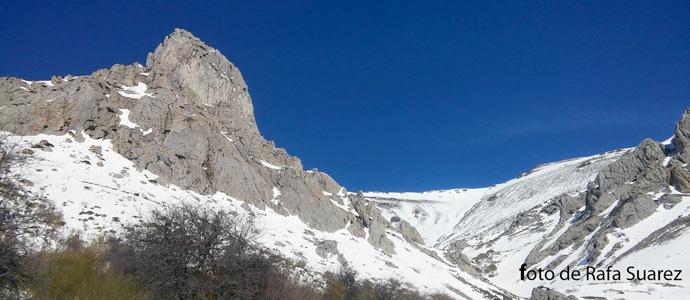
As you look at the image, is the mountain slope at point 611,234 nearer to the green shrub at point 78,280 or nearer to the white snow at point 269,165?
the white snow at point 269,165

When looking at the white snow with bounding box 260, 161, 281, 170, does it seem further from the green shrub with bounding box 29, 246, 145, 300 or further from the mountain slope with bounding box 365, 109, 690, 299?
the green shrub with bounding box 29, 246, 145, 300

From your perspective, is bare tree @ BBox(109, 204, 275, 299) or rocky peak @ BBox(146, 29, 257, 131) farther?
rocky peak @ BBox(146, 29, 257, 131)

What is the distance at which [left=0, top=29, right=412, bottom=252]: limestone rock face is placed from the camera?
5431 cm

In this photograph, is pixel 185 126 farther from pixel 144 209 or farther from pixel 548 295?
pixel 548 295

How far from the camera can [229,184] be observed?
60.4 metres

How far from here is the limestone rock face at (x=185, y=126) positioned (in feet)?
178

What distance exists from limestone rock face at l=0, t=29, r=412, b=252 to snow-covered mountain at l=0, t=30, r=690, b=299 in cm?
21

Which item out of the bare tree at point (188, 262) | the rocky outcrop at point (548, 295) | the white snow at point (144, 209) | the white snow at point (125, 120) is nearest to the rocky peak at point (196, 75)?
the white snow at point (125, 120)

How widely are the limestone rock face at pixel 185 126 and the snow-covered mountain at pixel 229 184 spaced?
8.2 inches

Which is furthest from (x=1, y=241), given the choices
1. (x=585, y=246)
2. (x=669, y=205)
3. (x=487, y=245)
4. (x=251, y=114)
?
(x=487, y=245)

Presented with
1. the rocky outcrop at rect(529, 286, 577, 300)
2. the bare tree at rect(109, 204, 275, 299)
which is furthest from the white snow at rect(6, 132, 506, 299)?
the bare tree at rect(109, 204, 275, 299)

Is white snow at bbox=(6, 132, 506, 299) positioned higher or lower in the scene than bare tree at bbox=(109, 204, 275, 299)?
higher

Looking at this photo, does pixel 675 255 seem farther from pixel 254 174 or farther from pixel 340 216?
pixel 254 174

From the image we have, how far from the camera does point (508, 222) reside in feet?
547
